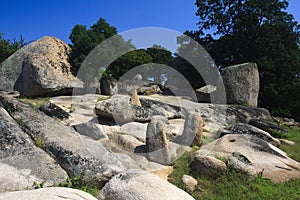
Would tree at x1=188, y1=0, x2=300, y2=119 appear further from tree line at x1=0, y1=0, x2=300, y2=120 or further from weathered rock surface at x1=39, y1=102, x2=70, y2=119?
weathered rock surface at x1=39, y1=102, x2=70, y2=119

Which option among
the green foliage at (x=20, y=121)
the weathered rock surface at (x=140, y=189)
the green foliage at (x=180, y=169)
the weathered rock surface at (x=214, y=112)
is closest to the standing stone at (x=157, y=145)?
the green foliage at (x=180, y=169)

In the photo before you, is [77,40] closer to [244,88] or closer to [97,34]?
[97,34]

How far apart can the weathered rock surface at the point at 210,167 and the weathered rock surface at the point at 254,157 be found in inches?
11.1

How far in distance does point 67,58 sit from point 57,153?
42.2 feet

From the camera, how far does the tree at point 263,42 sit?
64.7 feet

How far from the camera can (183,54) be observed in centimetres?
2339

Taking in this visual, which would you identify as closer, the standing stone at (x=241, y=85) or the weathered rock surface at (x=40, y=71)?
the weathered rock surface at (x=40, y=71)

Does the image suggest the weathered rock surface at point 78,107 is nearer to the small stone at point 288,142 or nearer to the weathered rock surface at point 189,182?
the weathered rock surface at point 189,182

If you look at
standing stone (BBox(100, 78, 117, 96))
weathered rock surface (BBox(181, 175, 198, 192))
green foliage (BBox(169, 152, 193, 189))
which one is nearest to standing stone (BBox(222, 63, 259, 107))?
standing stone (BBox(100, 78, 117, 96))

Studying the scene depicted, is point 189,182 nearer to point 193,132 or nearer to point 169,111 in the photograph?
point 193,132

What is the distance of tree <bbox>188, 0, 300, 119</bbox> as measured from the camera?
1973cm

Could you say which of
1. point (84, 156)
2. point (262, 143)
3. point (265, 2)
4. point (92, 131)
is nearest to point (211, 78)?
point (265, 2)

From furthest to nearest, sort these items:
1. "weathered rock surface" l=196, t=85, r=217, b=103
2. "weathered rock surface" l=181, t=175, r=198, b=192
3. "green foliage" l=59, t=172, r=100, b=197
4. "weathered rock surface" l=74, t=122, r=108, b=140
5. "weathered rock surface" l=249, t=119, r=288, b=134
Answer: "weathered rock surface" l=196, t=85, r=217, b=103
"weathered rock surface" l=249, t=119, r=288, b=134
"weathered rock surface" l=74, t=122, r=108, b=140
"weathered rock surface" l=181, t=175, r=198, b=192
"green foliage" l=59, t=172, r=100, b=197

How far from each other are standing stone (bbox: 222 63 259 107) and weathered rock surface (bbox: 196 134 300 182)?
25.4 ft
